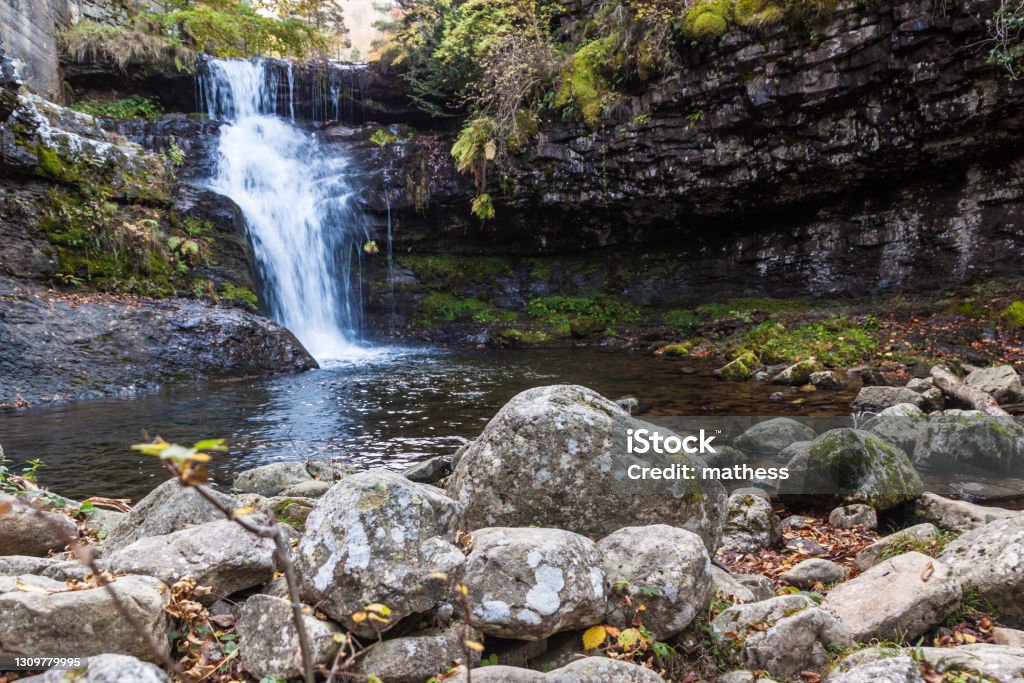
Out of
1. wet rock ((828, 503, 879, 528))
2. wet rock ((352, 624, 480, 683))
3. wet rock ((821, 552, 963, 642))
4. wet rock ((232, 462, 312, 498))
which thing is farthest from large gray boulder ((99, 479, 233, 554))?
wet rock ((828, 503, 879, 528))

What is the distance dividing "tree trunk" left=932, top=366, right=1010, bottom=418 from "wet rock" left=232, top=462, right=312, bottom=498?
7505 mm

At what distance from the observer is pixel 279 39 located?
19.7 meters

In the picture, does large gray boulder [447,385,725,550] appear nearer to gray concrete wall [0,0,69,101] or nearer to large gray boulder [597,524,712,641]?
large gray boulder [597,524,712,641]

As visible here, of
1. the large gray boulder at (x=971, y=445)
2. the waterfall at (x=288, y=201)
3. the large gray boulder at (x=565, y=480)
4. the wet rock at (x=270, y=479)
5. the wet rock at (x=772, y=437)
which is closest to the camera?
the large gray boulder at (x=565, y=480)

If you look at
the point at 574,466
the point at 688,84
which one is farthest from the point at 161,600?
the point at 688,84

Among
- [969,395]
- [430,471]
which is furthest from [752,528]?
[969,395]

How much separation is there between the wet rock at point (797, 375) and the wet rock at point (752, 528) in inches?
260

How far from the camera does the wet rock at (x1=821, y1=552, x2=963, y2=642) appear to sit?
267cm

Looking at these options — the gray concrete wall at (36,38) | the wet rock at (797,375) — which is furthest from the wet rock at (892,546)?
the gray concrete wall at (36,38)

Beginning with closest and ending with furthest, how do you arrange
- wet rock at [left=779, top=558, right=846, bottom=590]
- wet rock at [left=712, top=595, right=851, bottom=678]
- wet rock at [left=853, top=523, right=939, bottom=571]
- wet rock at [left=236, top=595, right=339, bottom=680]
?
wet rock at [left=236, top=595, right=339, bottom=680] → wet rock at [left=712, top=595, right=851, bottom=678] → wet rock at [left=779, top=558, right=846, bottom=590] → wet rock at [left=853, top=523, right=939, bottom=571]

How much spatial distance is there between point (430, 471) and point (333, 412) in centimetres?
324

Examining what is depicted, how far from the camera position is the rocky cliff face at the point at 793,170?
37.8 ft

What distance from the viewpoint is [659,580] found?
245 centimetres

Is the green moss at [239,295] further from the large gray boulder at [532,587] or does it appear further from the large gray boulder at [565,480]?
the large gray boulder at [532,587]
